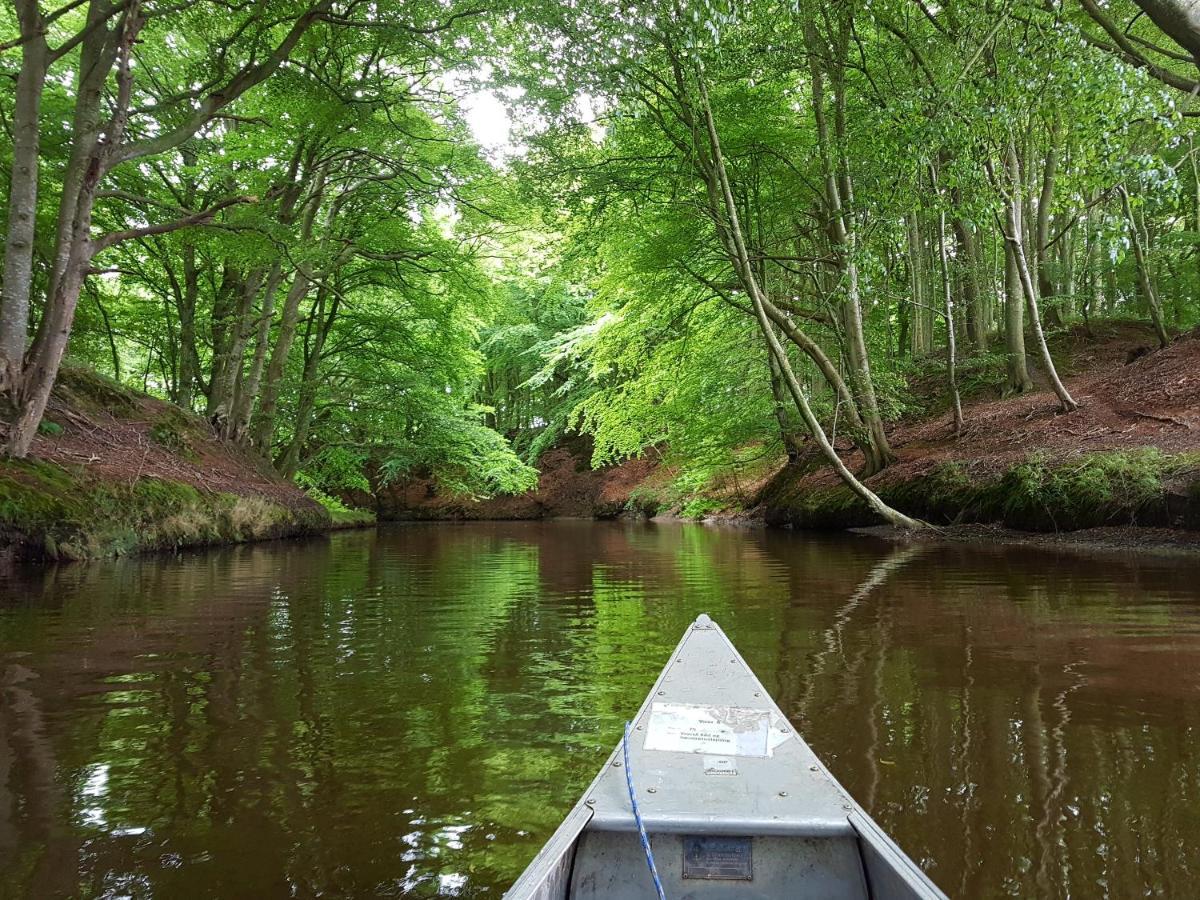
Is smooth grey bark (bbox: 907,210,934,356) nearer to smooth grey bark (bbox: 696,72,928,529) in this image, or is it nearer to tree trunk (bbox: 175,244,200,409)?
smooth grey bark (bbox: 696,72,928,529)

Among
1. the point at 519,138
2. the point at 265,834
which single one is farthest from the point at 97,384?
the point at 265,834

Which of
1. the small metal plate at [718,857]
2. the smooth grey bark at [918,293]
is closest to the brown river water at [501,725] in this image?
the small metal plate at [718,857]

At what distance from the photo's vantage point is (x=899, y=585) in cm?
625

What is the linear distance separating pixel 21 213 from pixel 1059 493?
12670 millimetres

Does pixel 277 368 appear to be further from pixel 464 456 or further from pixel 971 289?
pixel 971 289

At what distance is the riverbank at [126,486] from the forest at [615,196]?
1.96 ft

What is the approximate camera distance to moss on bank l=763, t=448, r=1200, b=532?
800 cm

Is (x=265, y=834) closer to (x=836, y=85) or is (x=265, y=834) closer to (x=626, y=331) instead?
(x=836, y=85)

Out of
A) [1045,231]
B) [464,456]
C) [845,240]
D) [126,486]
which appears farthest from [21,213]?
[1045,231]

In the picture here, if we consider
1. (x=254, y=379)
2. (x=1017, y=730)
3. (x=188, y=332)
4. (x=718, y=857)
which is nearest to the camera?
(x=718, y=857)

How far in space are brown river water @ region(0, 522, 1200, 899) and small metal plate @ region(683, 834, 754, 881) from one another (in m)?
0.49

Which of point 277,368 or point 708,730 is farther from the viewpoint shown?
point 277,368

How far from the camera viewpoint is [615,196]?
12422 mm

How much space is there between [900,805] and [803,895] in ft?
2.44
